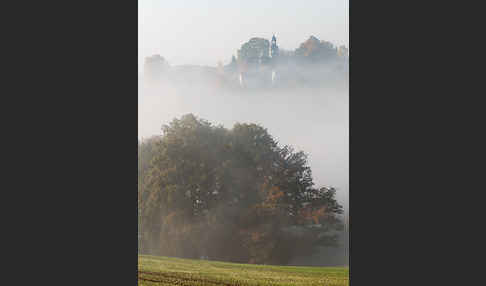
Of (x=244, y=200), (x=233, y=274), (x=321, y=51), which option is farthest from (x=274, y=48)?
(x=233, y=274)

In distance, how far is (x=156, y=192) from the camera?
8.55 metres

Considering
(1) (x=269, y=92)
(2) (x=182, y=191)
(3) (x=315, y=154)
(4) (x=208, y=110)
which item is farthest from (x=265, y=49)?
(2) (x=182, y=191)

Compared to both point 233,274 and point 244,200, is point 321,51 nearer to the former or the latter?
point 244,200

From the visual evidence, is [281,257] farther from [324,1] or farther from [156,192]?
[324,1]

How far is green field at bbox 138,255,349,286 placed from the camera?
7930 mm

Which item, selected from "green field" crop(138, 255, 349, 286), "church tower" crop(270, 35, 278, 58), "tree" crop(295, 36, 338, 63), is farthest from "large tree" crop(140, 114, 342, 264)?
"tree" crop(295, 36, 338, 63)

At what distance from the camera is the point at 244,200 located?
8.27 metres

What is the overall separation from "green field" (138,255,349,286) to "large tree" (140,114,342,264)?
0.16 metres

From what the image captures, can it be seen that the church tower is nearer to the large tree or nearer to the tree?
Result: the tree

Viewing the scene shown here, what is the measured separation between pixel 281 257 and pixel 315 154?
169 centimetres

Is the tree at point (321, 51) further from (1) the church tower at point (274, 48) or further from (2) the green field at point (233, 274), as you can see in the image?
(2) the green field at point (233, 274)
